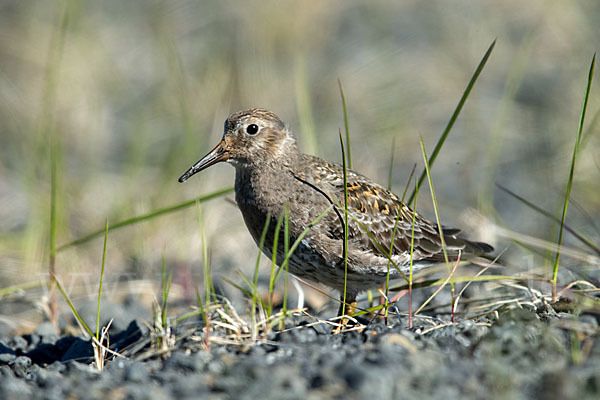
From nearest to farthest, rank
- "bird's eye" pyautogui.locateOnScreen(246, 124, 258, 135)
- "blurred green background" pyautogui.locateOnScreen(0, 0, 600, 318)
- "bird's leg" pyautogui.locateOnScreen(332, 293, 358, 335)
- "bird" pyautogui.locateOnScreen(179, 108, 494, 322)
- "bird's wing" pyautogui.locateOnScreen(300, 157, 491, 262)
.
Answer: "bird's leg" pyautogui.locateOnScreen(332, 293, 358, 335)
"bird" pyautogui.locateOnScreen(179, 108, 494, 322)
"bird's wing" pyautogui.locateOnScreen(300, 157, 491, 262)
"bird's eye" pyautogui.locateOnScreen(246, 124, 258, 135)
"blurred green background" pyautogui.locateOnScreen(0, 0, 600, 318)

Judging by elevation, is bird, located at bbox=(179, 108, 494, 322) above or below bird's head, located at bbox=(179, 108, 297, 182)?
below

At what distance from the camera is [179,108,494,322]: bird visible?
4.91 metres

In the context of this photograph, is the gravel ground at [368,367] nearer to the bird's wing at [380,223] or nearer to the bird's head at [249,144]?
the bird's wing at [380,223]

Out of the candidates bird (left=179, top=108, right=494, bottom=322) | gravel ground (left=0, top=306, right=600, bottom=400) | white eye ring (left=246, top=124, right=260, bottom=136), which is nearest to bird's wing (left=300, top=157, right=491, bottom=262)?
bird (left=179, top=108, right=494, bottom=322)

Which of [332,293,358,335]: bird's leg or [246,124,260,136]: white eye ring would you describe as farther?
[246,124,260,136]: white eye ring

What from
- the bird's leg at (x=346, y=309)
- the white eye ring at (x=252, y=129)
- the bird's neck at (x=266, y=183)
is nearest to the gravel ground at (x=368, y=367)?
the bird's leg at (x=346, y=309)

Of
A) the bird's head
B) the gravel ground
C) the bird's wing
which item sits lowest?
the gravel ground

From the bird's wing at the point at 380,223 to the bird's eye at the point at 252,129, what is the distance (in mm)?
487

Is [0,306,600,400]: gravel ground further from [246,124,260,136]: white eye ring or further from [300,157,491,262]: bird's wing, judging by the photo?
[246,124,260,136]: white eye ring

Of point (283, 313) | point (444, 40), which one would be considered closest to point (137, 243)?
point (283, 313)

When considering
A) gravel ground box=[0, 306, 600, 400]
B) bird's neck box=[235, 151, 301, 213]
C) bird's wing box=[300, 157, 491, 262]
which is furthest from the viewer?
bird's wing box=[300, 157, 491, 262]

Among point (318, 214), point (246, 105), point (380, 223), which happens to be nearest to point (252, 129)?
point (318, 214)

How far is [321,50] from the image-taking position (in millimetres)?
11938

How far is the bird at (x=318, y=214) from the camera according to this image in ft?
16.1
